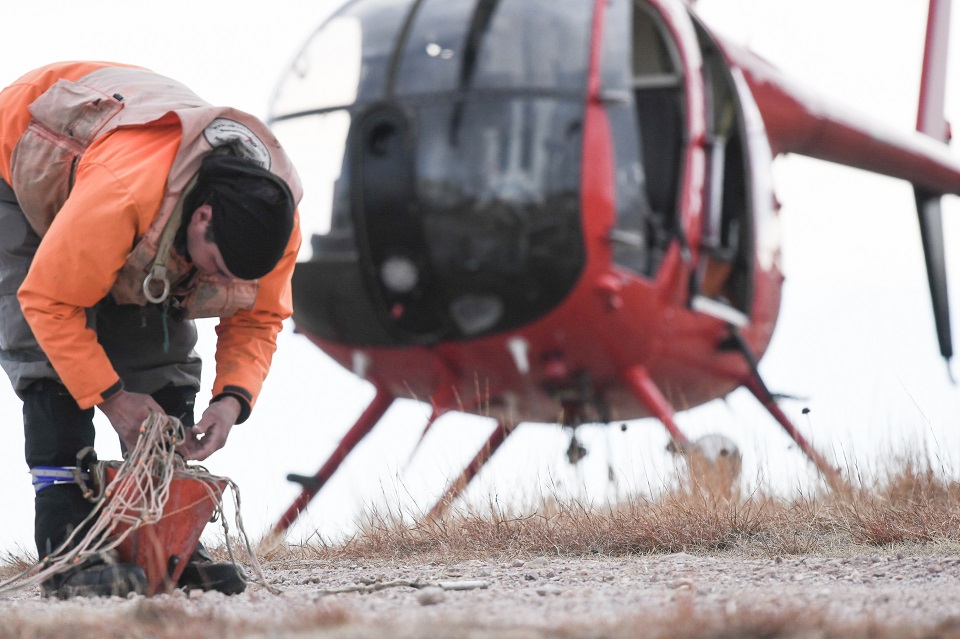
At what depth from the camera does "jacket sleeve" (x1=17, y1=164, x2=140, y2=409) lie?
2.54 m

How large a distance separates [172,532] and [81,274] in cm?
70

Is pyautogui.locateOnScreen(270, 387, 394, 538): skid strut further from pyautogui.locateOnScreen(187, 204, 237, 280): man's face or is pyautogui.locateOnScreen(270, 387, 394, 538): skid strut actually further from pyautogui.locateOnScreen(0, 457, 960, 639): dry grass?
pyautogui.locateOnScreen(187, 204, 237, 280): man's face

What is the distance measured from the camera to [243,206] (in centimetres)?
261

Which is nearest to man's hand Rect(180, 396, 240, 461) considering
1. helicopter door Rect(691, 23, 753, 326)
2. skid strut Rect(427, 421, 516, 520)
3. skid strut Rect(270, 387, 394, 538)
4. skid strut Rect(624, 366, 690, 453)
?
skid strut Rect(427, 421, 516, 520)

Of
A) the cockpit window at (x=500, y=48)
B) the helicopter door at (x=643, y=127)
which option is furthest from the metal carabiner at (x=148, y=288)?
the helicopter door at (x=643, y=127)

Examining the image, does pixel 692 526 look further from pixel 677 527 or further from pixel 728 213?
pixel 728 213

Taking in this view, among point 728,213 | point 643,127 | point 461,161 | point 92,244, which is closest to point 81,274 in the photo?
point 92,244

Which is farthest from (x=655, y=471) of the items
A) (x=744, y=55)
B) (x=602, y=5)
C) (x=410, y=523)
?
(x=744, y=55)

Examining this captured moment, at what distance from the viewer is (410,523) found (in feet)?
13.3

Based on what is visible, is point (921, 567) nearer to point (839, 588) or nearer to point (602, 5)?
point (839, 588)

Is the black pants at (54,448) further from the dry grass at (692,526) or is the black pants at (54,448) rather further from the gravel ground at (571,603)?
the dry grass at (692,526)

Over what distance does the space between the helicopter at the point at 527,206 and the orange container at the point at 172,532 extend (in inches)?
103

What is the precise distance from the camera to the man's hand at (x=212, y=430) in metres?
2.85

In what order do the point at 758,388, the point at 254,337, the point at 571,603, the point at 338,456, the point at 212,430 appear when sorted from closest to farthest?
1. the point at 571,603
2. the point at 212,430
3. the point at 254,337
4. the point at 338,456
5. the point at 758,388
